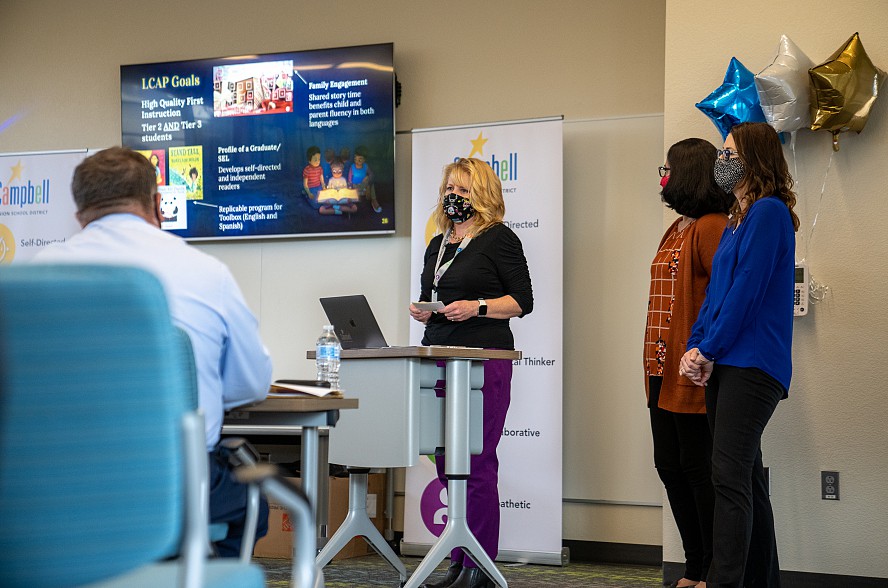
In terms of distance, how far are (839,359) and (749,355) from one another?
1.16 meters

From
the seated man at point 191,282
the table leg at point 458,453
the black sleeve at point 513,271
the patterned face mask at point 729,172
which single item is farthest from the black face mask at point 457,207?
the seated man at point 191,282

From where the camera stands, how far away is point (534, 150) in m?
5.16

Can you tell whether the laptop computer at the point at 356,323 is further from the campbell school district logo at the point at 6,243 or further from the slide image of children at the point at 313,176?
the campbell school district logo at the point at 6,243

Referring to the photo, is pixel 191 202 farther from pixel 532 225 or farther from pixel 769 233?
pixel 769 233

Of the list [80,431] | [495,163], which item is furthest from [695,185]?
[80,431]

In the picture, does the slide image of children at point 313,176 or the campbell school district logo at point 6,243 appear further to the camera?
the campbell school district logo at point 6,243

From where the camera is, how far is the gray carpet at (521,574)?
426cm

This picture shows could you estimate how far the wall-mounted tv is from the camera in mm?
5578

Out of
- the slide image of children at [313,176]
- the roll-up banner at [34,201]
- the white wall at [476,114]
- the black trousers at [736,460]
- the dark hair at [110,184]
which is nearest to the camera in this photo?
the dark hair at [110,184]

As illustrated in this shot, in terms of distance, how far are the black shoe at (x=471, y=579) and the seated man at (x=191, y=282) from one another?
1.56 meters

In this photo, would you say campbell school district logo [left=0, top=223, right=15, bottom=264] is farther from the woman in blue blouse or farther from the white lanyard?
the woman in blue blouse

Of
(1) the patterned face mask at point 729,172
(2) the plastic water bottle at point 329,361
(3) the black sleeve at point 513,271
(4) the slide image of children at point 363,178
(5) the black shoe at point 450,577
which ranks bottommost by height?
(5) the black shoe at point 450,577

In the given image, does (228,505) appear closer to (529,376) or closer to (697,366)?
(697,366)

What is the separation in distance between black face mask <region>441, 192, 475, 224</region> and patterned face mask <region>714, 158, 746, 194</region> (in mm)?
1114
